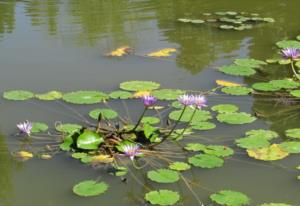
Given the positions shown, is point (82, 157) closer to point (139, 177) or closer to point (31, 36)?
point (139, 177)

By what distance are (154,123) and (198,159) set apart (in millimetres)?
514

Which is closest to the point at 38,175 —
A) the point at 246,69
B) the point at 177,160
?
the point at 177,160

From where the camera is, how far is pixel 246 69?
4.31 metres

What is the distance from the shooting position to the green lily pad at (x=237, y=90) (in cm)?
389

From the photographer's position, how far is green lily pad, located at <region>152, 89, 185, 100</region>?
3.77 meters

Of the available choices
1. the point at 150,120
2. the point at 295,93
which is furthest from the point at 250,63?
the point at 150,120

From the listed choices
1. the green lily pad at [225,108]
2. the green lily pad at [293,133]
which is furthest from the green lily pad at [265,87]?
the green lily pad at [293,133]

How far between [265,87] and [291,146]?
87 centimetres

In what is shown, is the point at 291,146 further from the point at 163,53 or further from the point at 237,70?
the point at 163,53

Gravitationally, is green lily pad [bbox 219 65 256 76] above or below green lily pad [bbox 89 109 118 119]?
above

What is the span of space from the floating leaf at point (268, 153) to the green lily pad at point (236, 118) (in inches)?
13.6

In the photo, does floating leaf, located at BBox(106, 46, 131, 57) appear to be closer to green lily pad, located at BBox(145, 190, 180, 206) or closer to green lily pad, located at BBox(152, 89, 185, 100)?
green lily pad, located at BBox(152, 89, 185, 100)

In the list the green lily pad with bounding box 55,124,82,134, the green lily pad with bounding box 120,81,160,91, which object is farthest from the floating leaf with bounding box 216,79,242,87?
the green lily pad with bounding box 55,124,82,134

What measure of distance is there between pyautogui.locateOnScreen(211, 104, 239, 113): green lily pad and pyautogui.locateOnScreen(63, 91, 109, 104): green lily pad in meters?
0.71
